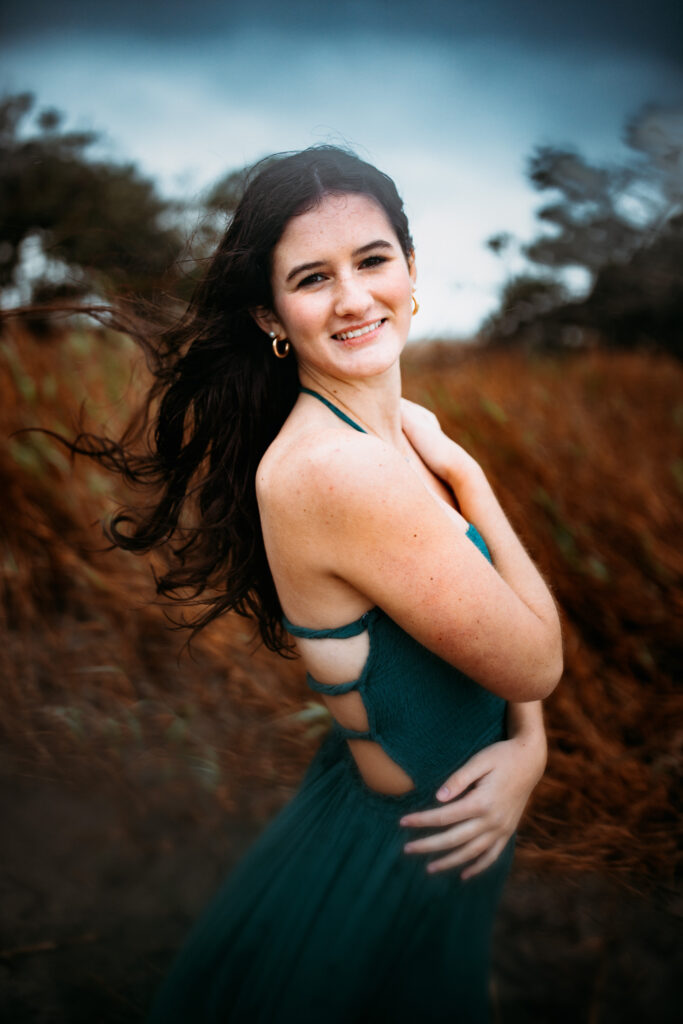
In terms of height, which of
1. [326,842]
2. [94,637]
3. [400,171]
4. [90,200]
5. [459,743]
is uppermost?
[90,200]

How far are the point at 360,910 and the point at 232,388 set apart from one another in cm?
76

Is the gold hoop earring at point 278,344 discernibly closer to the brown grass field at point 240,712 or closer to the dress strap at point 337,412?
the dress strap at point 337,412

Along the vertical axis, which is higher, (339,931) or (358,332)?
(358,332)

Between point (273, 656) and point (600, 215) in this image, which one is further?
point (273, 656)

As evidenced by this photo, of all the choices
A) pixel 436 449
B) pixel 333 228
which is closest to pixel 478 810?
pixel 436 449

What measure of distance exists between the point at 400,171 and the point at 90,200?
1.22 meters

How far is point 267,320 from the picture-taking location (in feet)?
3.15

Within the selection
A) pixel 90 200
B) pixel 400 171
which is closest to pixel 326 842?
pixel 400 171

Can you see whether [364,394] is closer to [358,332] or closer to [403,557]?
[358,332]

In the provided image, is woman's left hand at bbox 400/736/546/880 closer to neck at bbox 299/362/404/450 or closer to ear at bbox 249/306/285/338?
neck at bbox 299/362/404/450

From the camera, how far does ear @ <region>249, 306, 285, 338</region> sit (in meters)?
0.95

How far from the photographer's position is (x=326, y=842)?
1.11 metres

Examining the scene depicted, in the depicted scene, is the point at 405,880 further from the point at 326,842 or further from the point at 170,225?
the point at 170,225

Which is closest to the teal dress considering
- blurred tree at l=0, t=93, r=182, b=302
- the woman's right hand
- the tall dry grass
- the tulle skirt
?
the tulle skirt
